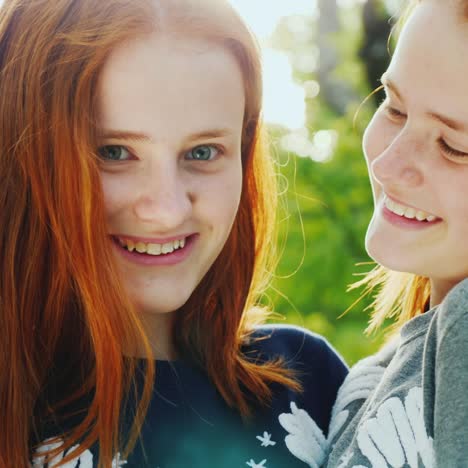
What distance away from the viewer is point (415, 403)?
5.83 ft

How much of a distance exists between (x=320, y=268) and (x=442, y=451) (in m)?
2.50

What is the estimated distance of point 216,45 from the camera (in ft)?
6.48

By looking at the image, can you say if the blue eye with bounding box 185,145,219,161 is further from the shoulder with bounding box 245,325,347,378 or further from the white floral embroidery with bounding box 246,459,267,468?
the white floral embroidery with bounding box 246,459,267,468

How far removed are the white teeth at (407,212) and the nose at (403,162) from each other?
0.06 meters

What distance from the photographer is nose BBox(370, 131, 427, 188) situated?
186cm

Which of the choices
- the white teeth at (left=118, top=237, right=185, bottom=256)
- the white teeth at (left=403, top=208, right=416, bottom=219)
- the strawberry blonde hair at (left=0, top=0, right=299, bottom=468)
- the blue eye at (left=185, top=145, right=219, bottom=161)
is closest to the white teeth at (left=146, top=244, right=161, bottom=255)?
the white teeth at (left=118, top=237, right=185, bottom=256)

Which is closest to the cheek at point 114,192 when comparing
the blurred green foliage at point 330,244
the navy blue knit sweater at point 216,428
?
the navy blue knit sweater at point 216,428

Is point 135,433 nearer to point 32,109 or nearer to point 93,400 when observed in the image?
point 93,400

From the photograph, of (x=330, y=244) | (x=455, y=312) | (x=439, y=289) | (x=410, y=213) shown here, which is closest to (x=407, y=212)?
(x=410, y=213)

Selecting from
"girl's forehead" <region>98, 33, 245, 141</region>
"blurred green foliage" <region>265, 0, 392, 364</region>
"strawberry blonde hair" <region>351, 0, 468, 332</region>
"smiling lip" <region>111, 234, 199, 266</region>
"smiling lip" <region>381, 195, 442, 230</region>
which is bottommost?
"blurred green foliage" <region>265, 0, 392, 364</region>

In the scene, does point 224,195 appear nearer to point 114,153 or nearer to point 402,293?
point 114,153

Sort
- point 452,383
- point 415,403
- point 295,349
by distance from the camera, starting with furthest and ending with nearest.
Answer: point 295,349
point 415,403
point 452,383

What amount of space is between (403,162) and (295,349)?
671 mm

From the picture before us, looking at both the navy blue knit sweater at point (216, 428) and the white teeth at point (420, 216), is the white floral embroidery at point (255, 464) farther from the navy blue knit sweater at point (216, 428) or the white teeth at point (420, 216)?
the white teeth at point (420, 216)
